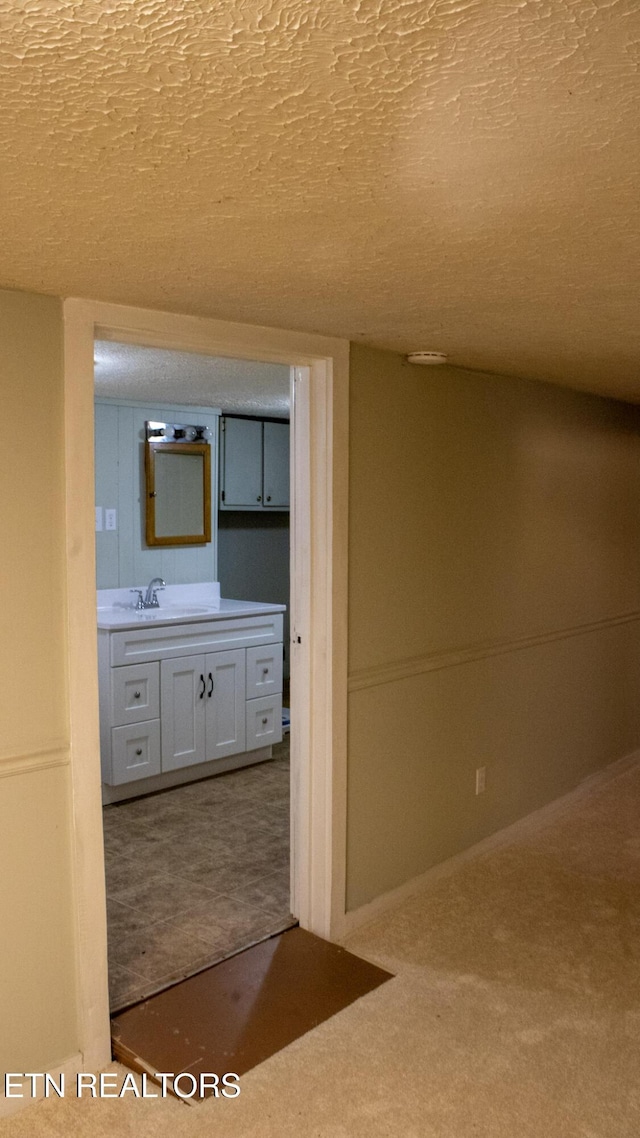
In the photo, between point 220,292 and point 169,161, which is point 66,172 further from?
point 220,292

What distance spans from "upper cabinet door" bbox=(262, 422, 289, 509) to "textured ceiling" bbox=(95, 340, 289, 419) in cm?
69

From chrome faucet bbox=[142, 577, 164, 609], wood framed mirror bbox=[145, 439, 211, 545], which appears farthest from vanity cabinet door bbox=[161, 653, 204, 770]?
wood framed mirror bbox=[145, 439, 211, 545]

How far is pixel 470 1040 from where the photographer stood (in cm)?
244

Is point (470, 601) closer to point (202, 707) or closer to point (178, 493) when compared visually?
point (202, 707)

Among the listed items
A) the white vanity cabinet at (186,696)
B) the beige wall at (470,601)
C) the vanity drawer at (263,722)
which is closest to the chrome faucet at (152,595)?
the white vanity cabinet at (186,696)

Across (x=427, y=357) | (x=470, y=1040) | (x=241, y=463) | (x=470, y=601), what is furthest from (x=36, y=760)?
(x=241, y=463)

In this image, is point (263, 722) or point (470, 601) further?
point (263, 722)

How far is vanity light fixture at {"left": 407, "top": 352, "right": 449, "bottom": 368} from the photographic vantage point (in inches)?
119

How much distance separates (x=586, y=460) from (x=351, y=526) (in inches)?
70.6

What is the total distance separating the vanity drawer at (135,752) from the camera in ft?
13.7

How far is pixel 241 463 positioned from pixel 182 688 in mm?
1830

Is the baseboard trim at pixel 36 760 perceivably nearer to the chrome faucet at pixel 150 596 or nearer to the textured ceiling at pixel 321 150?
the textured ceiling at pixel 321 150

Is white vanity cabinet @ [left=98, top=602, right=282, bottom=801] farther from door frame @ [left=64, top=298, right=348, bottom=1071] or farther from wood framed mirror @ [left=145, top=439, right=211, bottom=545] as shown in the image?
door frame @ [left=64, top=298, right=348, bottom=1071]

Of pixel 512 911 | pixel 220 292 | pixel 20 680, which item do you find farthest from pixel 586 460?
pixel 20 680
